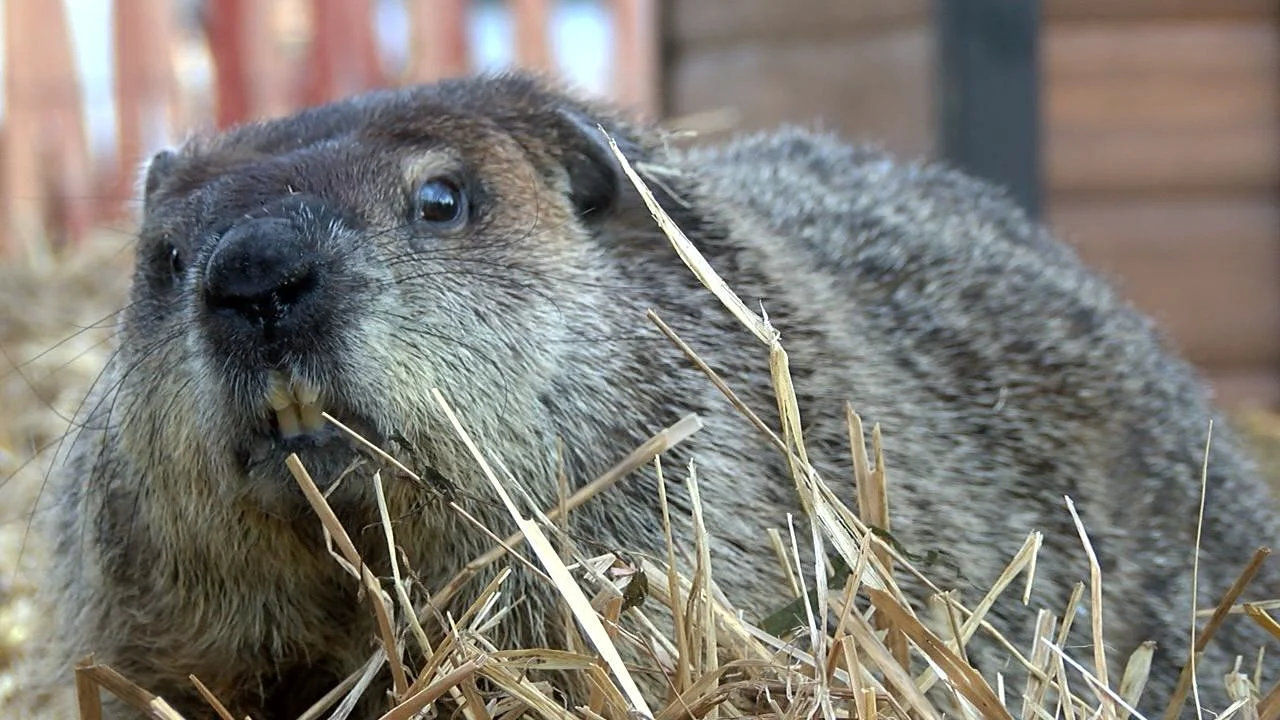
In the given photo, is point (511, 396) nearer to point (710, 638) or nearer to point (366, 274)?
point (366, 274)

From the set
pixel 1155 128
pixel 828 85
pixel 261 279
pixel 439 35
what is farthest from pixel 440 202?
pixel 439 35

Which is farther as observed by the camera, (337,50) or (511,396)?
(337,50)

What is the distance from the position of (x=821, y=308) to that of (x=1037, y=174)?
3.92 meters

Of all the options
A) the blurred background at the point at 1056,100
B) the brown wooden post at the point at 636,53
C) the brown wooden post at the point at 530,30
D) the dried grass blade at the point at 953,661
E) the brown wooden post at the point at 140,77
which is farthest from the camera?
the brown wooden post at the point at 530,30

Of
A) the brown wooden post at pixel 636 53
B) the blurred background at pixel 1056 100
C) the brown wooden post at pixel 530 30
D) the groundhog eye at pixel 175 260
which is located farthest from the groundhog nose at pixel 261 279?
the brown wooden post at pixel 530 30

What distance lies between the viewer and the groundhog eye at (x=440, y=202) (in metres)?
2.72

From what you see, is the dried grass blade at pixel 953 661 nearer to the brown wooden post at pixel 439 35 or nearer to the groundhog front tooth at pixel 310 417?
the groundhog front tooth at pixel 310 417

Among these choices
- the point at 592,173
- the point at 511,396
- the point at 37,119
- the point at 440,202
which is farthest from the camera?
the point at 37,119

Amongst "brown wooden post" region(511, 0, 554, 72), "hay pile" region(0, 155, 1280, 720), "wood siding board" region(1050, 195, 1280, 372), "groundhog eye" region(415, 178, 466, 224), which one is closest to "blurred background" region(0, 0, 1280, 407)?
"wood siding board" region(1050, 195, 1280, 372)

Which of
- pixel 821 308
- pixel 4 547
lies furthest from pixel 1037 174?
pixel 4 547

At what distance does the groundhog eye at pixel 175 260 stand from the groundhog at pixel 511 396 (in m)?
0.02

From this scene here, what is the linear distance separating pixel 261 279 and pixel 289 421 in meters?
0.25

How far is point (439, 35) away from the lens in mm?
9219

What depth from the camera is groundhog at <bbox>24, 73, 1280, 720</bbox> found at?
2.41m
